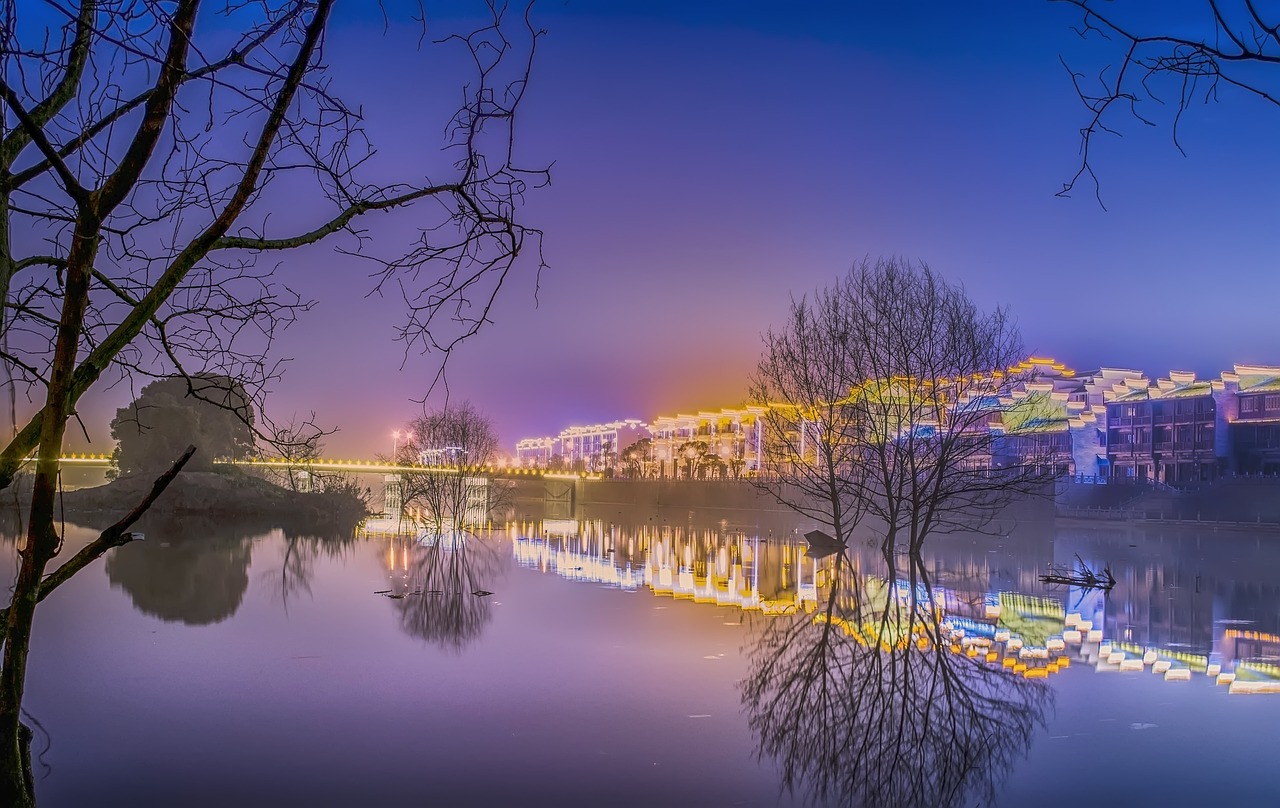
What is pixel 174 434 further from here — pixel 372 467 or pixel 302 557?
pixel 302 557

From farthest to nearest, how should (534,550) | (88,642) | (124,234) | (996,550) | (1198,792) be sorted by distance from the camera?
1. (996,550)
2. (534,550)
3. (88,642)
4. (1198,792)
5. (124,234)

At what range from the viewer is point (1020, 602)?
2225 centimetres

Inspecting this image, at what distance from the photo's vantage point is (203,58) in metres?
2.90

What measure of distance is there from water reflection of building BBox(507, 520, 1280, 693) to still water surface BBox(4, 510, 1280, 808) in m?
0.13

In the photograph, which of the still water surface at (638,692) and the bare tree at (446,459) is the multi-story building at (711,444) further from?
the still water surface at (638,692)

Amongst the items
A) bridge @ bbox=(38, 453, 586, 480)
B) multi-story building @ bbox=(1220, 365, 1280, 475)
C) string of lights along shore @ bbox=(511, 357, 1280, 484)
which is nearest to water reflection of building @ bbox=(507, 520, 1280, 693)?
bridge @ bbox=(38, 453, 586, 480)

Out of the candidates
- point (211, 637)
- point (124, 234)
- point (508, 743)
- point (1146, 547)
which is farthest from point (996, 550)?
point (124, 234)

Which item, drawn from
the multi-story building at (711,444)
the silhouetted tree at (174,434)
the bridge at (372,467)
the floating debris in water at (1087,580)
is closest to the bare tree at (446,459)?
the bridge at (372,467)

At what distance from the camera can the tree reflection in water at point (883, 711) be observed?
27.3ft

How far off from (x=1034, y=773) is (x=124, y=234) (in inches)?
313

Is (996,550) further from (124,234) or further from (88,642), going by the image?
(124,234)

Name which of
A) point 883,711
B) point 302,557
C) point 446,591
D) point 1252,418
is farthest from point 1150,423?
point 883,711

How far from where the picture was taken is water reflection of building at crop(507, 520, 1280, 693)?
14805mm

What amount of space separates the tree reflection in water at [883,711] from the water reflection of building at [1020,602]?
3.20 ft
